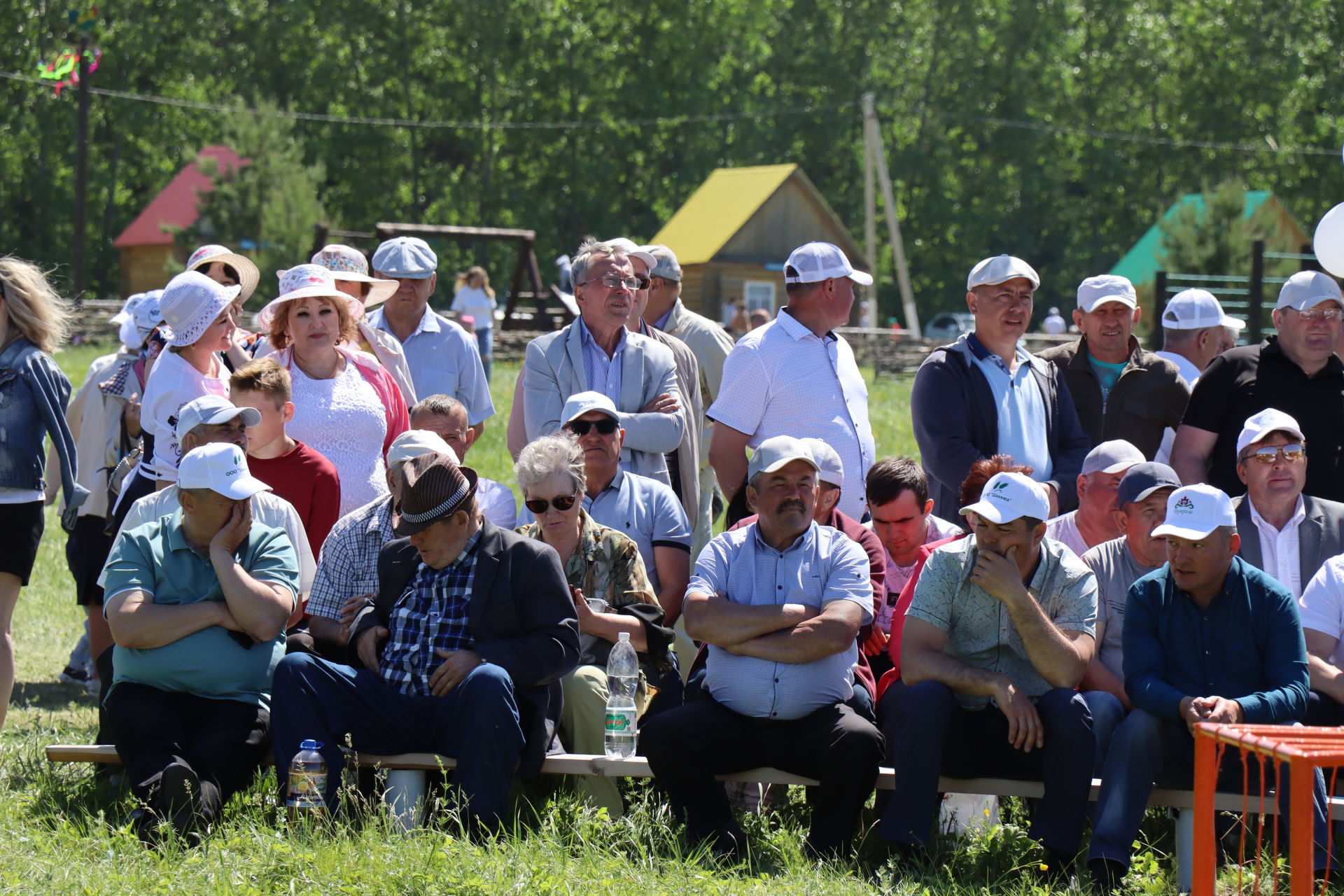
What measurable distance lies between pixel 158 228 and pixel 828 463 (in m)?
39.6

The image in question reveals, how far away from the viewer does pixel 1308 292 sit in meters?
5.77

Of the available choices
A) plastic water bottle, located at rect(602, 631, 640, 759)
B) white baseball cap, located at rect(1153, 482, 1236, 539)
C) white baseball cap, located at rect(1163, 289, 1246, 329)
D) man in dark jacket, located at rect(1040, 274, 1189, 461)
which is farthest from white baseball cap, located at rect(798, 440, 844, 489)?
white baseball cap, located at rect(1163, 289, 1246, 329)

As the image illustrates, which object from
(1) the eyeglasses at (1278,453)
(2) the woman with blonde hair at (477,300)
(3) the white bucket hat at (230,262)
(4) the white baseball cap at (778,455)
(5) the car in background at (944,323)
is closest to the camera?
(4) the white baseball cap at (778,455)

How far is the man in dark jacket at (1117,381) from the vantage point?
6.61 meters

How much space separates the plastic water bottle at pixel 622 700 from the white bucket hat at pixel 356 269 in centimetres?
237

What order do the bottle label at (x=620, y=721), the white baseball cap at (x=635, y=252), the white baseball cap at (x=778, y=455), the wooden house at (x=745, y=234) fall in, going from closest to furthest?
the white baseball cap at (x=778, y=455) < the bottle label at (x=620, y=721) < the white baseball cap at (x=635, y=252) < the wooden house at (x=745, y=234)

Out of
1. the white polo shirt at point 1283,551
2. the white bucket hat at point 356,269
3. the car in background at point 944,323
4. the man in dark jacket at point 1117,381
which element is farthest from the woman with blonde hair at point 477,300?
the car in background at point 944,323

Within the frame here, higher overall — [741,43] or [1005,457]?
[741,43]

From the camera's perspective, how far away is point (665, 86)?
48594mm

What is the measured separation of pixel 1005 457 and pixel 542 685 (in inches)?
72.6

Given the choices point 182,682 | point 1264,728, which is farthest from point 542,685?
point 1264,728

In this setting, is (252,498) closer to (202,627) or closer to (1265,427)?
(202,627)

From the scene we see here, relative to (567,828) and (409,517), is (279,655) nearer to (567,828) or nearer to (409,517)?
(409,517)

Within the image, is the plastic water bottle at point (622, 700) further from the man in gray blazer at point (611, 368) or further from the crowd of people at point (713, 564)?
the man in gray blazer at point (611, 368)
